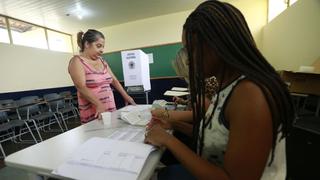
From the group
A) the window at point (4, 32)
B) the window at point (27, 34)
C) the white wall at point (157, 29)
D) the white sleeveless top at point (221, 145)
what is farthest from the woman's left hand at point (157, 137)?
the window at point (27, 34)

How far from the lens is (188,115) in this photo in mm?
975

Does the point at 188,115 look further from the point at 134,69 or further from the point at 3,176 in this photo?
the point at 134,69

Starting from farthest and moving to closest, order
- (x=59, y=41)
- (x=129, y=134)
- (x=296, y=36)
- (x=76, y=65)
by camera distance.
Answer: (x=59, y=41), (x=296, y=36), (x=76, y=65), (x=129, y=134)

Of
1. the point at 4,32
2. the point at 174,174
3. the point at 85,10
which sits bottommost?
the point at 174,174

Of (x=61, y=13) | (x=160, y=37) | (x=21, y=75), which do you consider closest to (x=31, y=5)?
(x=61, y=13)

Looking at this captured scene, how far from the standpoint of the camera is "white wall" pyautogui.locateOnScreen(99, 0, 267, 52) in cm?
461

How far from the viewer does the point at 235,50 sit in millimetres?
551

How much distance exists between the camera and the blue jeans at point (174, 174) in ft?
2.70

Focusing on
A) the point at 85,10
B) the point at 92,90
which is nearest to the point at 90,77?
the point at 92,90

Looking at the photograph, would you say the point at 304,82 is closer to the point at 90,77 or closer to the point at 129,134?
the point at 129,134

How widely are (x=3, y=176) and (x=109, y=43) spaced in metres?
4.71

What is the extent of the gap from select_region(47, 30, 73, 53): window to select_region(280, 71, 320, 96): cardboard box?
235 inches

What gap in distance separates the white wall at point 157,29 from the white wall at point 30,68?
1.62 m

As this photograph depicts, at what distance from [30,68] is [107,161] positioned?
5396 mm
